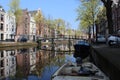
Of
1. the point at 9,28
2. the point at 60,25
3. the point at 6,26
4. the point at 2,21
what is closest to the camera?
the point at 2,21

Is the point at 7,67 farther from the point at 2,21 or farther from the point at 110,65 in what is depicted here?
the point at 2,21

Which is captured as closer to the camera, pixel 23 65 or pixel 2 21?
pixel 23 65

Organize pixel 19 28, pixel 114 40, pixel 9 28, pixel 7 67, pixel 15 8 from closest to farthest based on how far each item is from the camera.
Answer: pixel 7 67 < pixel 114 40 < pixel 15 8 < pixel 9 28 < pixel 19 28

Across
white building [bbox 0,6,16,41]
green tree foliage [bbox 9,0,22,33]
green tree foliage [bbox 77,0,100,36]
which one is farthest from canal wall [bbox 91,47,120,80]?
white building [bbox 0,6,16,41]

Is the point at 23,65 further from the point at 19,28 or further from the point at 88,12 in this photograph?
the point at 19,28

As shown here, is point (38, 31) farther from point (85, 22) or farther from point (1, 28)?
point (85, 22)

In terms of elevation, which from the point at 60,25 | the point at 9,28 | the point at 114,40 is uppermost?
the point at 60,25

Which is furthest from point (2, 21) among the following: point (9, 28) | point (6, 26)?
point (9, 28)

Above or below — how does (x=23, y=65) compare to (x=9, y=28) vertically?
below

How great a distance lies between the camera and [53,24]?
382 ft

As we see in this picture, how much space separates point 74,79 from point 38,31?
10711 centimetres

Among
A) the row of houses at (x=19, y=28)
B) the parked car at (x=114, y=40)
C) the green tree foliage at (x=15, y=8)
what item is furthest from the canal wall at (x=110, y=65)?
the row of houses at (x=19, y=28)

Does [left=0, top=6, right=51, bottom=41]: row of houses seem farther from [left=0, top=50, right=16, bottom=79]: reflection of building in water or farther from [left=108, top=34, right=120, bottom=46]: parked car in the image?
[left=108, top=34, right=120, bottom=46]: parked car

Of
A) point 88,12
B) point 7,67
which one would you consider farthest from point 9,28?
point 7,67
